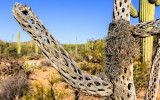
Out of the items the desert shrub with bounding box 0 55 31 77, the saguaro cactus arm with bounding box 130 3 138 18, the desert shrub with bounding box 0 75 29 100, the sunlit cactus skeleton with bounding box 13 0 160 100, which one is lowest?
the desert shrub with bounding box 0 75 29 100

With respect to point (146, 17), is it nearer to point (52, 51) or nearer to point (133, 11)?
point (133, 11)

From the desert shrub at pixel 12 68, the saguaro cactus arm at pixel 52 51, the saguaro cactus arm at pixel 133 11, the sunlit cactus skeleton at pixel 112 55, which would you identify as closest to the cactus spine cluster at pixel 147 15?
the saguaro cactus arm at pixel 133 11

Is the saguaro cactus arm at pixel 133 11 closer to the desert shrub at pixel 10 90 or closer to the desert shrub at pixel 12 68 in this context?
the desert shrub at pixel 10 90

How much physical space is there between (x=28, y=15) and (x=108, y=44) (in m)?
1.21

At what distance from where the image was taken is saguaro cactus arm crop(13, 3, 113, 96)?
5.12 feet

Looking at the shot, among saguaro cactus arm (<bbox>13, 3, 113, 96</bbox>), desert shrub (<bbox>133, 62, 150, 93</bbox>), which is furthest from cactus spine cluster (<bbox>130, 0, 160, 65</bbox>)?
saguaro cactus arm (<bbox>13, 3, 113, 96</bbox>)

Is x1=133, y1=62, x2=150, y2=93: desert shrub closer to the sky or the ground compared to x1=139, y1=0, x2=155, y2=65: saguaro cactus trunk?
closer to the ground

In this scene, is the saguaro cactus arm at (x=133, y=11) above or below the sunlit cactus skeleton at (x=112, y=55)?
above

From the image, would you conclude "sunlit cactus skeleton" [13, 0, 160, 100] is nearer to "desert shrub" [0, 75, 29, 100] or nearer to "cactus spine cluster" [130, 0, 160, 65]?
"desert shrub" [0, 75, 29, 100]

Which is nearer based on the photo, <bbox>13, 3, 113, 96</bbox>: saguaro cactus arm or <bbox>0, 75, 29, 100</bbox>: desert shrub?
<bbox>13, 3, 113, 96</bbox>: saguaro cactus arm

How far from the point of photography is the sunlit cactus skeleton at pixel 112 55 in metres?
1.58

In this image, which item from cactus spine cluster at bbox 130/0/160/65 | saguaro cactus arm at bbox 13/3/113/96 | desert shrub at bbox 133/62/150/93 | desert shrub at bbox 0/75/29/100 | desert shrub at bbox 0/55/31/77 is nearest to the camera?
saguaro cactus arm at bbox 13/3/113/96

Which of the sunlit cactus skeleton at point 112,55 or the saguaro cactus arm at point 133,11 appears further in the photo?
the saguaro cactus arm at point 133,11

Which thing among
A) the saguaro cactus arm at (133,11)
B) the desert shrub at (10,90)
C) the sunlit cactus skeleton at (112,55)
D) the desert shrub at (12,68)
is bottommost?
the desert shrub at (10,90)
